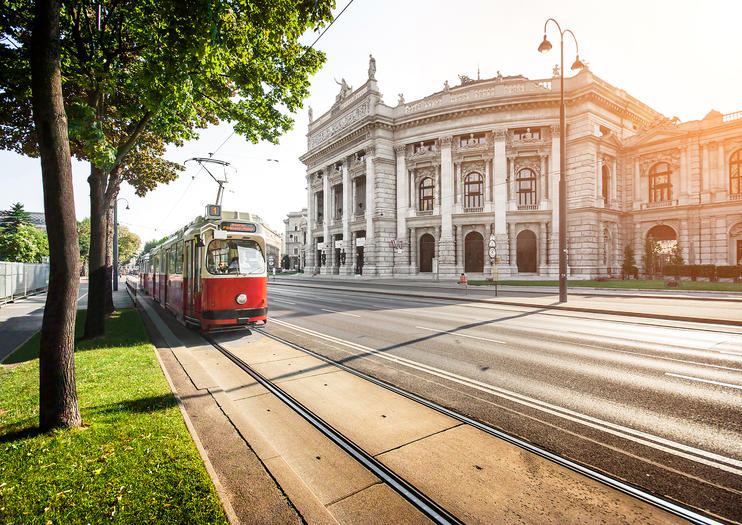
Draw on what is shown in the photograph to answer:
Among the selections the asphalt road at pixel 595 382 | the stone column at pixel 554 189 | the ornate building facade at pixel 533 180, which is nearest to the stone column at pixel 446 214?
the ornate building facade at pixel 533 180

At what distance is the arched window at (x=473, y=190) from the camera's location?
38156 mm

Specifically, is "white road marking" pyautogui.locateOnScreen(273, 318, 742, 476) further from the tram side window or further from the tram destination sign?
the tram side window

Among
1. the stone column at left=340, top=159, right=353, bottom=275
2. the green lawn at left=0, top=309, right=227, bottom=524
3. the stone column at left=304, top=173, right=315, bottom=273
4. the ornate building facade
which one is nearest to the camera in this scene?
the green lawn at left=0, top=309, right=227, bottom=524

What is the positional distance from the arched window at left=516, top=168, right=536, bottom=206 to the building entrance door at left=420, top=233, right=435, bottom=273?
10050mm

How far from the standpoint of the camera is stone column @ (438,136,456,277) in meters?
37.8

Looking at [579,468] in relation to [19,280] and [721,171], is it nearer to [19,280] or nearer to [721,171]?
[19,280]

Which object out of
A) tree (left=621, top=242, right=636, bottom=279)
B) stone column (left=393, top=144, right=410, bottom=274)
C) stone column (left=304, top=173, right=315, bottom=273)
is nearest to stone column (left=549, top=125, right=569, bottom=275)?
tree (left=621, top=242, right=636, bottom=279)

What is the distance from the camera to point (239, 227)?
34.7 ft

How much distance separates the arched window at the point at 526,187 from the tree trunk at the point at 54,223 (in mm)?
37379

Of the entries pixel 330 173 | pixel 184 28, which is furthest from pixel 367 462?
pixel 330 173

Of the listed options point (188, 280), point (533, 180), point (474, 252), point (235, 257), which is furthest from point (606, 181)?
point (188, 280)

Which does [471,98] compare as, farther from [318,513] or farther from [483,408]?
[318,513]

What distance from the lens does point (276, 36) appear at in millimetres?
7395

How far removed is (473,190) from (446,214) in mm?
4012
